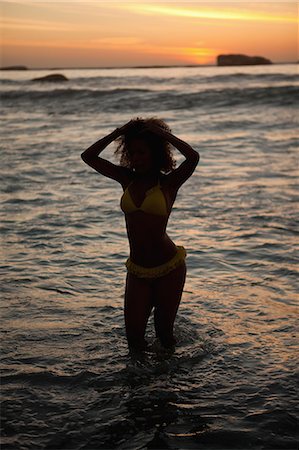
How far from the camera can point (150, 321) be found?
6.04 meters

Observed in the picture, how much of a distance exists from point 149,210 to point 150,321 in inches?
68.8

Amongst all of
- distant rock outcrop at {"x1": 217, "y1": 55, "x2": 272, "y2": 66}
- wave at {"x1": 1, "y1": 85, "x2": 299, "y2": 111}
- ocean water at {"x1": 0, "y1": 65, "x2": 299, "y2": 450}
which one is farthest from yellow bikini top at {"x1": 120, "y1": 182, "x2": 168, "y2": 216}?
distant rock outcrop at {"x1": 217, "y1": 55, "x2": 272, "y2": 66}

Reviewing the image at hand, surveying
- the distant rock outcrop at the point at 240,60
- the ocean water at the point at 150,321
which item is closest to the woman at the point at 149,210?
the ocean water at the point at 150,321

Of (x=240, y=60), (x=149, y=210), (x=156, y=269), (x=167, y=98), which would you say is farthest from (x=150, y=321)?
(x=240, y=60)

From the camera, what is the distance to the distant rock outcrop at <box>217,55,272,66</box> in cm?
10400

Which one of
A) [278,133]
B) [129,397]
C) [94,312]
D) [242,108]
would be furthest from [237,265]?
[242,108]

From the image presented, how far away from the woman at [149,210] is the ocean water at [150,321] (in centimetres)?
54

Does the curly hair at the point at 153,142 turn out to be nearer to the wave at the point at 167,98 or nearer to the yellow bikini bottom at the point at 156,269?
the yellow bikini bottom at the point at 156,269

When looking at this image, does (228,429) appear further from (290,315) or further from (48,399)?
(290,315)

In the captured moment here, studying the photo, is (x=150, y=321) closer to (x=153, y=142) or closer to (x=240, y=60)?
(x=153, y=142)

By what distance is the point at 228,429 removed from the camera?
161 inches

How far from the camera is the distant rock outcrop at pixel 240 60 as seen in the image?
104 metres

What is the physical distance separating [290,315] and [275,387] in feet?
5.43

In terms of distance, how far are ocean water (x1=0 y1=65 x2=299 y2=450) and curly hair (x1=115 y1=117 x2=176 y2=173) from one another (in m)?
1.62
